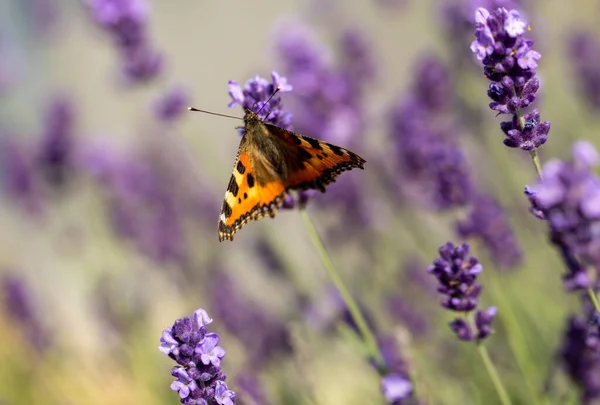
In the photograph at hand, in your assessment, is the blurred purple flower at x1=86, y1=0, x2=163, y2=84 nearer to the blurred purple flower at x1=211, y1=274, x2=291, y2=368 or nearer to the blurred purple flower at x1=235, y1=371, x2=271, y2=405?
the blurred purple flower at x1=211, y1=274, x2=291, y2=368

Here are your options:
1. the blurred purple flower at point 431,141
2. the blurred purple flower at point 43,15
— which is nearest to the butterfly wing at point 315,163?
the blurred purple flower at point 431,141

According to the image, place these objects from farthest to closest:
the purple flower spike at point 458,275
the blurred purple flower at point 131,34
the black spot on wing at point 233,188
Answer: the blurred purple flower at point 131,34 → the black spot on wing at point 233,188 → the purple flower spike at point 458,275

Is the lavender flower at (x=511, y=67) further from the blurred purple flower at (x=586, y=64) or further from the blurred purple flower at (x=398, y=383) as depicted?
the blurred purple flower at (x=586, y=64)

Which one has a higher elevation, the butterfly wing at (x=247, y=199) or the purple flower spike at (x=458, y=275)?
the butterfly wing at (x=247, y=199)

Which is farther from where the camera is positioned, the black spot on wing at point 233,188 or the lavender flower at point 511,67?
the black spot on wing at point 233,188

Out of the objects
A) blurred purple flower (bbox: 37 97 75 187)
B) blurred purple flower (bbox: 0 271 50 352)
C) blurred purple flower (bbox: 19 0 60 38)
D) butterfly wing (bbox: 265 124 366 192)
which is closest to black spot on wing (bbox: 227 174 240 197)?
butterfly wing (bbox: 265 124 366 192)

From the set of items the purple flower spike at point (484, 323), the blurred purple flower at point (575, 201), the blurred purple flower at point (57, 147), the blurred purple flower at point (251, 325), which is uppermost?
the blurred purple flower at point (57, 147)

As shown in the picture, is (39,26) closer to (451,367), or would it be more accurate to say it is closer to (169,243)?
(169,243)
